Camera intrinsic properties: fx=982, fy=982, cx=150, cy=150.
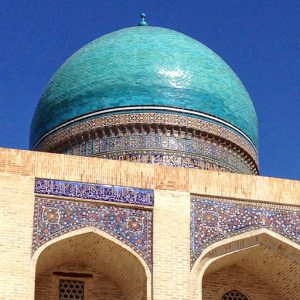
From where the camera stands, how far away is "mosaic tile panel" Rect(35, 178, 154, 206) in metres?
8.30

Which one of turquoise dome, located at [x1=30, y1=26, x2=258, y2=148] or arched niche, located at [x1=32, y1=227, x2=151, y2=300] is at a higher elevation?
turquoise dome, located at [x1=30, y1=26, x2=258, y2=148]

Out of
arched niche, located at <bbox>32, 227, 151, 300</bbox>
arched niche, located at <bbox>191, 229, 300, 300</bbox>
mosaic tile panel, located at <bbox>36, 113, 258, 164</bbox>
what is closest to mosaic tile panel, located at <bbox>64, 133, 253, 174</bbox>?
mosaic tile panel, located at <bbox>36, 113, 258, 164</bbox>

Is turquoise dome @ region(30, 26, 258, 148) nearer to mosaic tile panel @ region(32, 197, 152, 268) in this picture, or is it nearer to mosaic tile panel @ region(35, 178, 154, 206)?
mosaic tile panel @ region(35, 178, 154, 206)

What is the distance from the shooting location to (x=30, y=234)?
8.06 m

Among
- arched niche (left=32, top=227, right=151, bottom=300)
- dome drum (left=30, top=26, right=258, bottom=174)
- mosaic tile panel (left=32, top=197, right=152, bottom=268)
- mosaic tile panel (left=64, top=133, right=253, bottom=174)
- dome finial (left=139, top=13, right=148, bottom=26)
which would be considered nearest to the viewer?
mosaic tile panel (left=32, top=197, right=152, bottom=268)

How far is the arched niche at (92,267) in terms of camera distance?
8.26 m

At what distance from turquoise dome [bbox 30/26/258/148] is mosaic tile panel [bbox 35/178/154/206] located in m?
2.18

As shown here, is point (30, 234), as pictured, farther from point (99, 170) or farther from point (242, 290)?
point (242, 290)

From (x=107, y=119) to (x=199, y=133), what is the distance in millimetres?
999

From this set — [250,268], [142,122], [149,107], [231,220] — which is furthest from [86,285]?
[149,107]

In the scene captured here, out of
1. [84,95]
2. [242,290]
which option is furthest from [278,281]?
[84,95]

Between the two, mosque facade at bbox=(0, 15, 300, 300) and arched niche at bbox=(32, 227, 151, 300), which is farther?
arched niche at bbox=(32, 227, 151, 300)

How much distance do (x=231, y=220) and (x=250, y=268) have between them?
0.69 metres

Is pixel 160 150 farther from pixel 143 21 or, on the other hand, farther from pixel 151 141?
pixel 143 21
